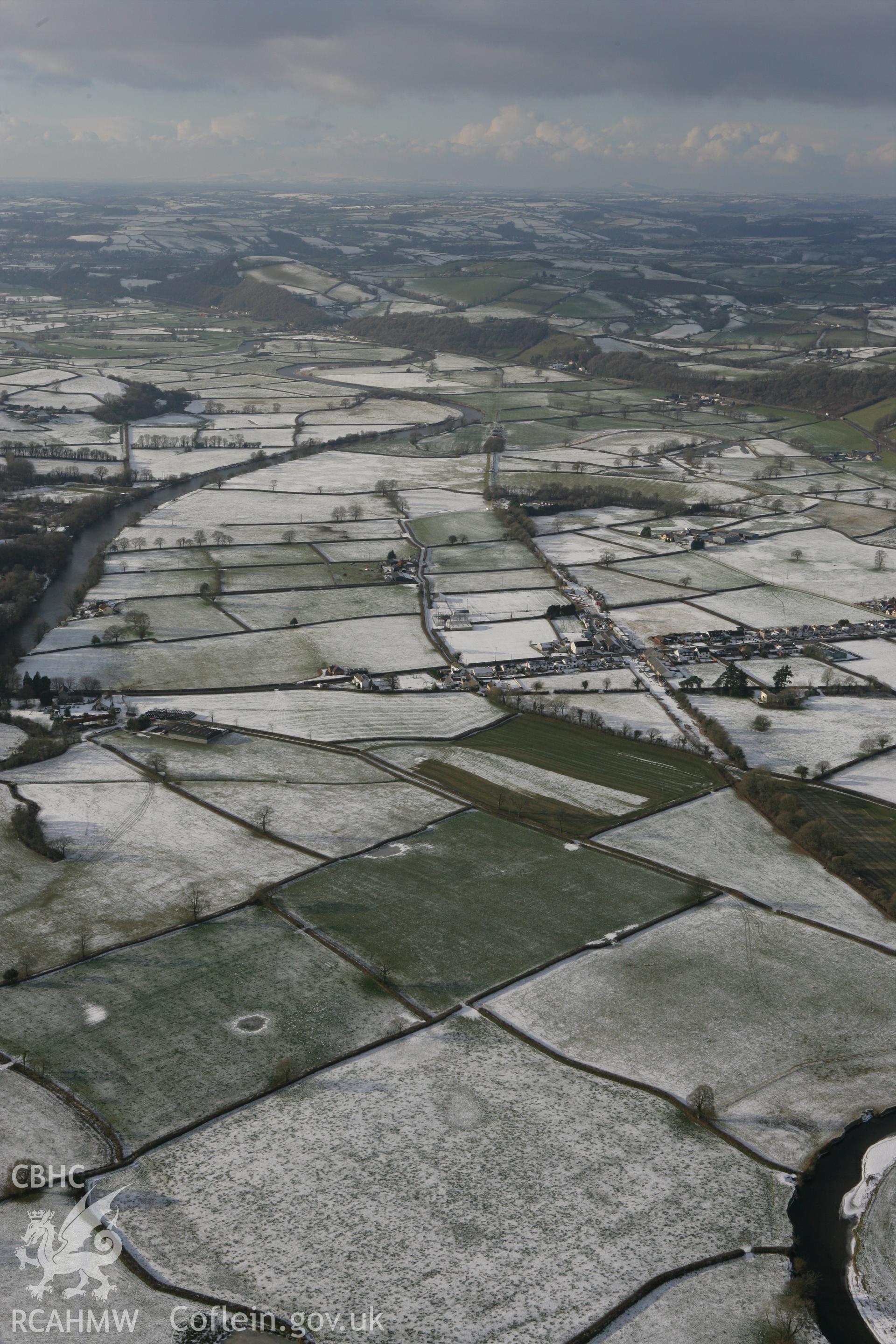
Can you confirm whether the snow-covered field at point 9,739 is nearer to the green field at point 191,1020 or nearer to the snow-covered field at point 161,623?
the snow-covered field at point 161,623

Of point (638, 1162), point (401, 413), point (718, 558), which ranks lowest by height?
point (638, 1162)

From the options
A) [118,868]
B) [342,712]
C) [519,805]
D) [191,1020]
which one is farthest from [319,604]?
[191,1020]

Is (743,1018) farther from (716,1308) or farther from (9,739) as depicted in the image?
(9,739)

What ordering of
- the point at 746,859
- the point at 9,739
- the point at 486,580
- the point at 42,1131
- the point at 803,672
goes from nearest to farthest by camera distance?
the point at 42,1131, the point at 746,859, the point at 9,739, the point at 803,672, the point at 486,580

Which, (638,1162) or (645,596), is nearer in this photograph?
(638,1162)

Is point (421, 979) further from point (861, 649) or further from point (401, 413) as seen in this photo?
point (401, 413)

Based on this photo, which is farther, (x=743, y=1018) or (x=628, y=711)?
(x=628, y=711)

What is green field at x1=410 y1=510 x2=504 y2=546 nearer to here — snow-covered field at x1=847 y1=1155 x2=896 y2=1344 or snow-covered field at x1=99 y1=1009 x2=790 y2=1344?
snow-covered field at x1=99 y1=1009 x2=790 y2=1344

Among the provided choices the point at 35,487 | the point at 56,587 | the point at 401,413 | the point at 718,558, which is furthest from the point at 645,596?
the point at 401,413
